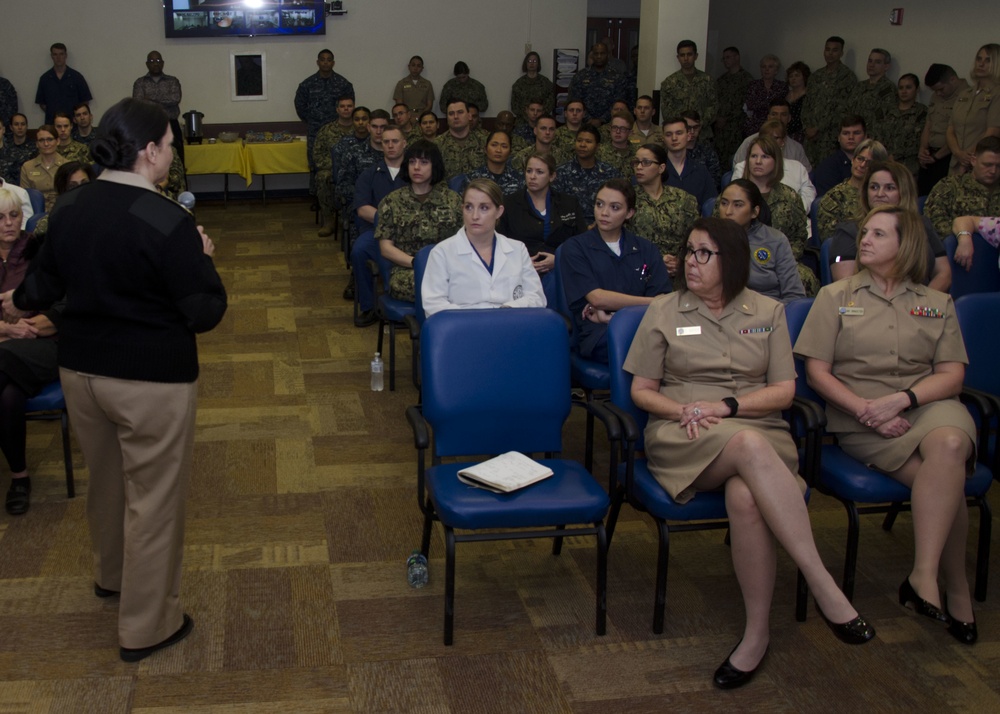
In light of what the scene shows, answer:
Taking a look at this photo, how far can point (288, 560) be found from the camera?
3400 millimetres

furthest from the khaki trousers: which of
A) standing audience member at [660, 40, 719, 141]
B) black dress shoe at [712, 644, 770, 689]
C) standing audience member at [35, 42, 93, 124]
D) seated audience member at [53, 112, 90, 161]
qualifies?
standing audience member at [35, 42, 93, 124]

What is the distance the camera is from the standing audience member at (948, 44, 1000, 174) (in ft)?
25.6

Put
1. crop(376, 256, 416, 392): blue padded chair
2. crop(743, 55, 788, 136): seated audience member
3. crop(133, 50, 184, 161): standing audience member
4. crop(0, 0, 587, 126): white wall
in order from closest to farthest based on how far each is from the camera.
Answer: crop(376, 256, 416, 392): blue padded chair, crop(743, 55, 788, 136): seated audience member, crop(133, 50, 184, 161): standing audience member, crop(0, 0, 587, 126): white wall

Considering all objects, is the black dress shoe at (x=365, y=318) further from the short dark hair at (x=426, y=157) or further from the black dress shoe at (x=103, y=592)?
the black dress shoe at (x=103, y=592)

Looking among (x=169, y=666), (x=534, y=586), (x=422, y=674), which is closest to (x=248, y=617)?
(x=169, y=666)

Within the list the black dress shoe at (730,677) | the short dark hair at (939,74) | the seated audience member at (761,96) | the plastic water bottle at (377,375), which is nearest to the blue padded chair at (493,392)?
the black dress shoe at (730,677)

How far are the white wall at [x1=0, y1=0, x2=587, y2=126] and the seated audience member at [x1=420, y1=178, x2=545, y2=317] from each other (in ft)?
27.9

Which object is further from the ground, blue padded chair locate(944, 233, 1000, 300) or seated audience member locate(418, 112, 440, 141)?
seated audience member locate(418, 112, 440, 141)

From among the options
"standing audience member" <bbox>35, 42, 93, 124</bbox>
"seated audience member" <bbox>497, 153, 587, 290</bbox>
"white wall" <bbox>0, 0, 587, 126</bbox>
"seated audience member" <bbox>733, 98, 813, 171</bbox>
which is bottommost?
"seated audience member" <bbox>497, 153, 587, 290</bbox>

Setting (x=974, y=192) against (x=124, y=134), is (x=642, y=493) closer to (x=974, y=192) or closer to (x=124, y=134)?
(x=124, y=134)

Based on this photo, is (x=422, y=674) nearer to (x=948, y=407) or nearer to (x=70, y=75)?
(x=948, y=407)

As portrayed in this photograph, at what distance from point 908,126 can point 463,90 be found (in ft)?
17.2

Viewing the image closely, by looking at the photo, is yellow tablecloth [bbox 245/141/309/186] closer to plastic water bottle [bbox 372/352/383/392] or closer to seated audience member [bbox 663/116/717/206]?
seated audience member [bbox 663/116/717/206]

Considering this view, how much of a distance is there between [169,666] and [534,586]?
3.76 feet
